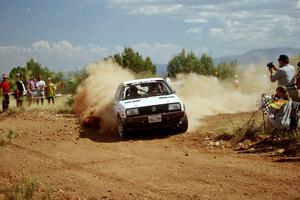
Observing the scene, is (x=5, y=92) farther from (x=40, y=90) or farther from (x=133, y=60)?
(x=133, y=60)

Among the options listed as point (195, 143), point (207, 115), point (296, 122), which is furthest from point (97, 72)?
point (296, 122)

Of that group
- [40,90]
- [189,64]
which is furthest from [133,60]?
[40,90]

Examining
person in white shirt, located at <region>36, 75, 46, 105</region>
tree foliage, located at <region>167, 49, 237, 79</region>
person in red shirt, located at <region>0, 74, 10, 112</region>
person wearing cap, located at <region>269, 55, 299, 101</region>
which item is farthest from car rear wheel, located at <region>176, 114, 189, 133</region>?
tree foliage, located at <region>167, 49, 237, 79</region>

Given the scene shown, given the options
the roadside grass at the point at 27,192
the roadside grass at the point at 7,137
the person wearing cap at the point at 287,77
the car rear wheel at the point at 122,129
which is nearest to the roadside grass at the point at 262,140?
the person wearing cap at the point at 287,77

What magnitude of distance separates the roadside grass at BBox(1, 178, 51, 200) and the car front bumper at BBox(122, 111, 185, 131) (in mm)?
5247

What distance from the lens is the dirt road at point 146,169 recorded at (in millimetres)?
7281

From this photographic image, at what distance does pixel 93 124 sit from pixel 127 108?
3688mm

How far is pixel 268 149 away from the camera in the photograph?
10.0 metres

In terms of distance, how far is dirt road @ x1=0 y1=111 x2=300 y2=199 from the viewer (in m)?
7.28

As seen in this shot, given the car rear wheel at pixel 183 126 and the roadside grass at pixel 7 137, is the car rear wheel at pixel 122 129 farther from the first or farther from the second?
the roadside grass at pixel 7 137

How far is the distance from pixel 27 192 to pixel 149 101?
21.1ft

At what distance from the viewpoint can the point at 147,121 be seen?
508 inches

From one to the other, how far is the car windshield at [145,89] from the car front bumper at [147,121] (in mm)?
1153

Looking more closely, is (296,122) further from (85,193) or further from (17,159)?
(17,159)
